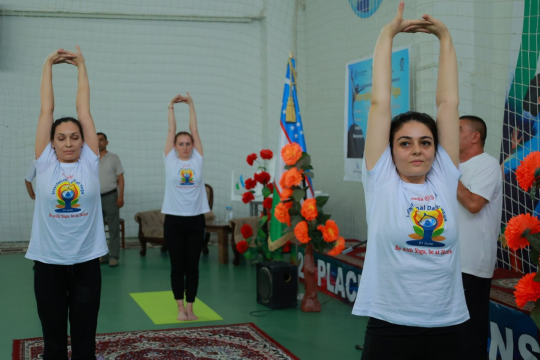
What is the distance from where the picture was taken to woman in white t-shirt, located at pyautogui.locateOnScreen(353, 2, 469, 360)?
1.99m

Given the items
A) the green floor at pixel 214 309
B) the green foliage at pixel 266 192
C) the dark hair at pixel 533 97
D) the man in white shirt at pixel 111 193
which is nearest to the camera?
the green floor at pixel 214 309

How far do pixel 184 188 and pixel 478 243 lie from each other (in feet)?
8.30

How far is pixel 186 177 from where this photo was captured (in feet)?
16.1

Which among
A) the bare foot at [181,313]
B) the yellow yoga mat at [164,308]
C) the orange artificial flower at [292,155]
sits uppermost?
the orange artificial flower at [292,155]

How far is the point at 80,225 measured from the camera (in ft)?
10.1

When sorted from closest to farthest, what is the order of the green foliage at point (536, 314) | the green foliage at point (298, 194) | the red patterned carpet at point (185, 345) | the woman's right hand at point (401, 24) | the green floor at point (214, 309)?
1. the woman's right hand at point (401, 24)
2. the green foliage at point (536, 314)
3. the red patterned carpet at point (185, 345)
4. the green floor at point (214, 309)
5. the green foliage at point (298, 194)

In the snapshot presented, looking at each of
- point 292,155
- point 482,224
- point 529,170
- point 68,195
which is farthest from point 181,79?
point 529,170

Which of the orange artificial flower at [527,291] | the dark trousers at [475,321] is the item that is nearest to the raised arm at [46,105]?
the dark trousers at [475,321]

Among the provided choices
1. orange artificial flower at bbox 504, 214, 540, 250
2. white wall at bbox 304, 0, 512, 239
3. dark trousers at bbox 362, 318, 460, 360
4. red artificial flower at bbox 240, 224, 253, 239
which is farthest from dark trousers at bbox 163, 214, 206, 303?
dark trousers at bbox 362, 318, 460, 360

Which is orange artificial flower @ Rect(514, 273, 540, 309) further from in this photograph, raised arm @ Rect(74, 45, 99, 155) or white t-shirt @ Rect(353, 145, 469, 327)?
raised arm @ Rect(74, 45, 99, 155)

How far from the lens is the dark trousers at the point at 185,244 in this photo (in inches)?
191

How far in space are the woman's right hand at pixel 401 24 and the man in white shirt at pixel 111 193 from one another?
6.05m

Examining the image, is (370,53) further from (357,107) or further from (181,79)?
(181,79)

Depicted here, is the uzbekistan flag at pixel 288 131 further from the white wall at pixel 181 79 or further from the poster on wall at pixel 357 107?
the white wall at pixel 181 79
